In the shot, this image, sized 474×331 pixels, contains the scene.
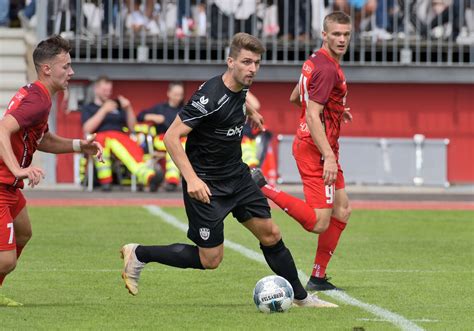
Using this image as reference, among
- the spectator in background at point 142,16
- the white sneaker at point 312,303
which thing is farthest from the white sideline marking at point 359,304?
the spectator in background at point 142,16

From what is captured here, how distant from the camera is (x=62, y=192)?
2367 centimetres

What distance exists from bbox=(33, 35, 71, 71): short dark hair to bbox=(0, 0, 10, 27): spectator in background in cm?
1758

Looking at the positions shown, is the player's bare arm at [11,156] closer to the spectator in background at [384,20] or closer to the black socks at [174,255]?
the black socks at [174,255]

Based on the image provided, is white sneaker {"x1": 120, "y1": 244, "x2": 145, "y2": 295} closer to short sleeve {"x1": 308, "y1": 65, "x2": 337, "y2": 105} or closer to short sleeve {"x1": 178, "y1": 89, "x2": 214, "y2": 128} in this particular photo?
short sleeve {"x1": 178, "y1": 89, "x2": 214, "y2": 128}

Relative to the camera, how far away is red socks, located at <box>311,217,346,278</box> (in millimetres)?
Answer: 10797

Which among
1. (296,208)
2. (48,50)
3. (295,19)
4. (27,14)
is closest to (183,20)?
(295,19)

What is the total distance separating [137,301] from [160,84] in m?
17.6

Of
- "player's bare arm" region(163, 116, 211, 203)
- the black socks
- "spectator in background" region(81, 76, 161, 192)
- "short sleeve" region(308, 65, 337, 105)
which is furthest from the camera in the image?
"spectator in background" region(81, 76, 161, 192)

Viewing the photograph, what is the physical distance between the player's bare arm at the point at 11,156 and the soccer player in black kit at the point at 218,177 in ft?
3.03

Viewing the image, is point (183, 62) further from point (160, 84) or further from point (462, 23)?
point (462, 23)

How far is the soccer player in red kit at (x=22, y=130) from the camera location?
9.01 m

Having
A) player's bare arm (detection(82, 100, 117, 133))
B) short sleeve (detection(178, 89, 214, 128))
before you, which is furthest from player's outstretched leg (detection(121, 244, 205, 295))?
player's bare arm (detection(82, 100, 117, 133))

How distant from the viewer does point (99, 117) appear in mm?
23156

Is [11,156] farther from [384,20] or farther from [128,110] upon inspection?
[384,20]
